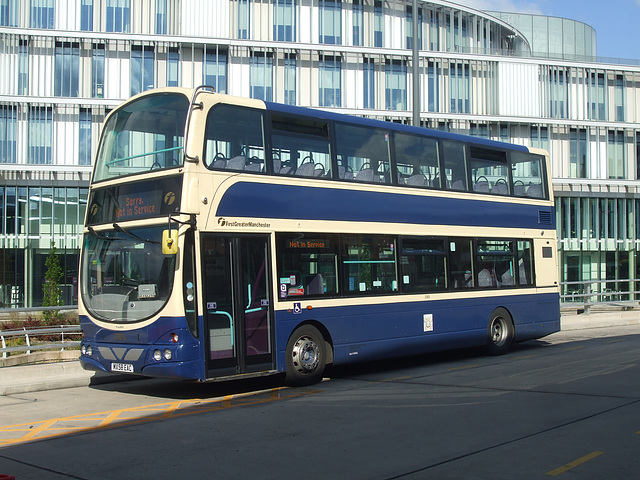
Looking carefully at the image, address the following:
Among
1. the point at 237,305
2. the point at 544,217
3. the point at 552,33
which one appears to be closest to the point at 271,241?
the point at 237,305

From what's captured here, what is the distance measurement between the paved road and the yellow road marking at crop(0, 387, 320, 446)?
25 mm

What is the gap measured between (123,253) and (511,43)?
4657 centimetres

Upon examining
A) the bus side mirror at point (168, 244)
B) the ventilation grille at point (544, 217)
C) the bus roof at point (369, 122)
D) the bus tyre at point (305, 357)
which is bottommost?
the bus tyre at point (305, 357)

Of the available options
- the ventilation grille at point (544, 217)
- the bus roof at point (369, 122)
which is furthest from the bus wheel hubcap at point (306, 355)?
the ventilation grille at point (544, 217)

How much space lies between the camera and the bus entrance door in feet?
36.4

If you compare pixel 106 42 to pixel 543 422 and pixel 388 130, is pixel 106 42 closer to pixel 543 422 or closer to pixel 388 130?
pixel 388 130

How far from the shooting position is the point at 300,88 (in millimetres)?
42375

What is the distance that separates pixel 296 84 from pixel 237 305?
106 ft

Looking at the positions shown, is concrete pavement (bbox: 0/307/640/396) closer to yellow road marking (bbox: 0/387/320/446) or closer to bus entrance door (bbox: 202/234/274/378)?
yellow road marking (bbox: 0/387/320/446)

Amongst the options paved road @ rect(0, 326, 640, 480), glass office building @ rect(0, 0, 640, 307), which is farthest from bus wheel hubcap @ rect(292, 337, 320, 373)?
glass office building @ rect(0, 0, 640, 307)

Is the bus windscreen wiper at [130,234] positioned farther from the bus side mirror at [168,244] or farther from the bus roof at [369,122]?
the bus roof at [369,122]

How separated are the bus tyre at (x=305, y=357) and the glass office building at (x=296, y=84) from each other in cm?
2836

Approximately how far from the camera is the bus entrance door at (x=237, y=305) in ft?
36.4

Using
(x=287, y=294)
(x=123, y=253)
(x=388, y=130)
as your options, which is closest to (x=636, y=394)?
(x=287, y=294)
